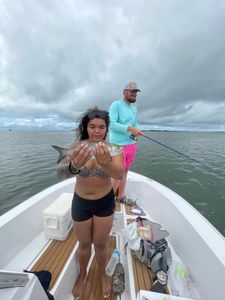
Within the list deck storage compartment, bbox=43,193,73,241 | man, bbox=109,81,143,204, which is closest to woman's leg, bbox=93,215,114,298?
deck storage compartment, bbox=43,193,73,241

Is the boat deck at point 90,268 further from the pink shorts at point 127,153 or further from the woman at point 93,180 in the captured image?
the pink shorts at point 127,153

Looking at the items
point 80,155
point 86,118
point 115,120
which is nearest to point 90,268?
point 80,155

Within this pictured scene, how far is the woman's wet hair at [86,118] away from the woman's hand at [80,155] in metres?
0.44

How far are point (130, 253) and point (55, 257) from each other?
119 cm

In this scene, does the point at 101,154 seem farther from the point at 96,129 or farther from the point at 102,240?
the point at 102,240

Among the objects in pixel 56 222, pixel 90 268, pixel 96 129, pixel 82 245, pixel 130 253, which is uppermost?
pixel 96 129

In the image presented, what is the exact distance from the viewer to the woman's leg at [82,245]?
1.92 m

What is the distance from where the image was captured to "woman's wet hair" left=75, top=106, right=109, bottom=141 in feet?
6.61

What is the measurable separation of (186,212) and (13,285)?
8.68 ft

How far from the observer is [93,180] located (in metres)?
1.93

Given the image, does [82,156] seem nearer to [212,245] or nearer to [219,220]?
[212,245]

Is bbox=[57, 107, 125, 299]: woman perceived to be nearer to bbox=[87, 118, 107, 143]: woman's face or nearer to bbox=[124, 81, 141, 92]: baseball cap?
bbox=[87, 118, 107, 143]: woman's face

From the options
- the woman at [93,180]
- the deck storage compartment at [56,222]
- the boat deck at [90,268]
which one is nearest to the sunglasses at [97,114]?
the woman at [93,180]

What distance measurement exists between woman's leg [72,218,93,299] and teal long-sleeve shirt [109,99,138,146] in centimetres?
196
